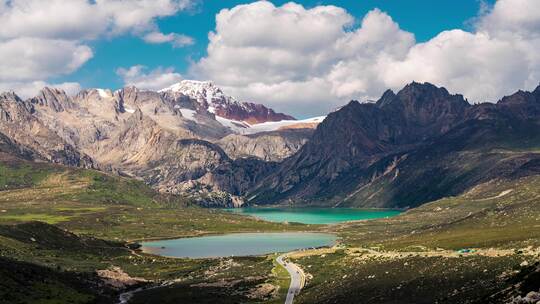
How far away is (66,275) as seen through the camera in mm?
143500

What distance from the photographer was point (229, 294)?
123m

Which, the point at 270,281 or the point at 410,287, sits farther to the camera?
the point at 270,281

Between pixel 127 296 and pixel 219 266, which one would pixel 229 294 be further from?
pixel 219 266

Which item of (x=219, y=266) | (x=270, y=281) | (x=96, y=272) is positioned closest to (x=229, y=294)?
(x=270, y=281)

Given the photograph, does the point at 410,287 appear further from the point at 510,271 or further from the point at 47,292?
the point at 47,292

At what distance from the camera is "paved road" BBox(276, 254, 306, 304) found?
4545 inches

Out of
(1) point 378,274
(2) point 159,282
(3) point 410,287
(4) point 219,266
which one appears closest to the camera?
(3) point 410,287

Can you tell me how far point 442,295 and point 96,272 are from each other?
10967cm

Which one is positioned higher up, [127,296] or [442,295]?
[442,295]

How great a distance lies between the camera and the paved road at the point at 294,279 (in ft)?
379

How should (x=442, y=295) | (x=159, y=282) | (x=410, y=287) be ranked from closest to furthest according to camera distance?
1. (x=442, y=295)
2. (x=410, y=287)
3. (x=159, y=282)

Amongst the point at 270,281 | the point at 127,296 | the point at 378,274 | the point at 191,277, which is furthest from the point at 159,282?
the point at 378,274

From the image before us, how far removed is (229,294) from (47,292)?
107 feet

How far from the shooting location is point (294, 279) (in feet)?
454
